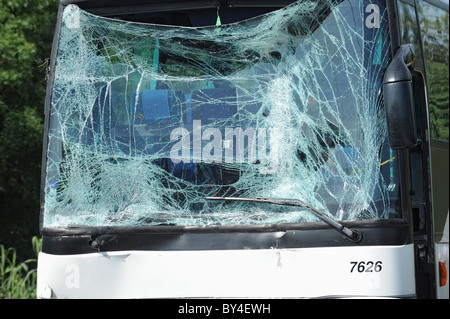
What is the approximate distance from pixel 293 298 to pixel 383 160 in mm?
967

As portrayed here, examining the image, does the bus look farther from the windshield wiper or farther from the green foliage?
the green foliage

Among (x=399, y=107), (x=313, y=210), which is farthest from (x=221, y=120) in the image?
(x=399, y=107)

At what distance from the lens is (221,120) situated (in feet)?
15.6

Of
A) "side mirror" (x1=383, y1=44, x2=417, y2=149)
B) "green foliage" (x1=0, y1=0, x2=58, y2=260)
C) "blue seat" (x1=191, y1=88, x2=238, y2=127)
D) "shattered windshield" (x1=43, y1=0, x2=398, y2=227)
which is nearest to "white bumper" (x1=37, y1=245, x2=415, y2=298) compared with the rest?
"shattered windshield" (x1=43, y1=0, x2=398, y2=227)

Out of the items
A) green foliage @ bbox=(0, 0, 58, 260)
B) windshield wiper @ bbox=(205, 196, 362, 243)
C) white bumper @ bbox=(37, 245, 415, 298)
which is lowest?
white bumper @ bbox=(37, 245, 415, 298)

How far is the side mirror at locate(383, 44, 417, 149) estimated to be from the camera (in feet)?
13.8

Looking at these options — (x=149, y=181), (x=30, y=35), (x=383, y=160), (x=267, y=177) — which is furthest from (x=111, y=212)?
(x=30, y=35)

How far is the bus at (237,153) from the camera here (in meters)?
4.43

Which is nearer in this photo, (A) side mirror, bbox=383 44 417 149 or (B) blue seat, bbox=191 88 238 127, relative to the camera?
(A) side mirror, bbox=383 44 417 149

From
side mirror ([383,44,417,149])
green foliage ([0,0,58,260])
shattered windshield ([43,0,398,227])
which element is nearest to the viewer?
side mirror ([383,44,417,149])

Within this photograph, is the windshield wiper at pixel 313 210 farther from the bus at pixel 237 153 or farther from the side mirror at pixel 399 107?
the side mirror at pixel 399 107

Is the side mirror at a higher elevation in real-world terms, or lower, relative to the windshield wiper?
higher

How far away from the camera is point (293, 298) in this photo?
14.6 feet

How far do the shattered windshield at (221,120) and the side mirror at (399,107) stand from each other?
0.24m
